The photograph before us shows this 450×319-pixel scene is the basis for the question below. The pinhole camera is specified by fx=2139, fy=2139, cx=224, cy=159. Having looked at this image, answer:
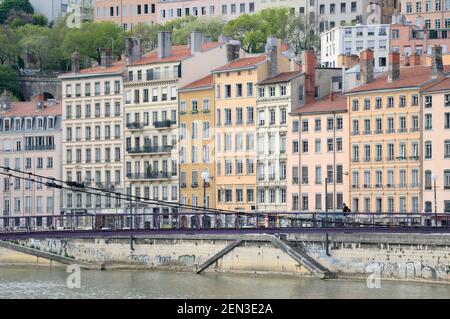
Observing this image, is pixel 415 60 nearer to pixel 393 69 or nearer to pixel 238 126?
pixel 238 126

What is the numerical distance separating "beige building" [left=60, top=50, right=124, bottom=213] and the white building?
2923 cm

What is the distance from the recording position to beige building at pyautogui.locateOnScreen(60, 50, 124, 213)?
124 meters

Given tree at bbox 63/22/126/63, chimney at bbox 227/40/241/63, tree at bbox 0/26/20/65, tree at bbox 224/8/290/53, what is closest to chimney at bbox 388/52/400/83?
chimney at bbox 227/40/241/63

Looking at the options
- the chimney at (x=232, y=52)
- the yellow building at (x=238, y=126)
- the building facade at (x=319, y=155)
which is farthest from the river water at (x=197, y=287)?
the chimney at (x=232, y=52)

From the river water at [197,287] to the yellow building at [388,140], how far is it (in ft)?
60.9

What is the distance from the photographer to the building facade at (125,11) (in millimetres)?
194875

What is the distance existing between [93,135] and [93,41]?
45046 mm

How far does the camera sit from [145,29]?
18000 cm

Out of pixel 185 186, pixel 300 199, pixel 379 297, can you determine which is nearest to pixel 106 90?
pixel 185 186

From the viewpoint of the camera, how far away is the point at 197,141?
118m

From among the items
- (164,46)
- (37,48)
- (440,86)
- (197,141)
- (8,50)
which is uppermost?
(37,48)

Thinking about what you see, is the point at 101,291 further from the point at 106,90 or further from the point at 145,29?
the point at 145,29

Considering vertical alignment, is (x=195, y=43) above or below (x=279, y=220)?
above

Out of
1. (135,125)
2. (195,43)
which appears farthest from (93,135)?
(195,43)
